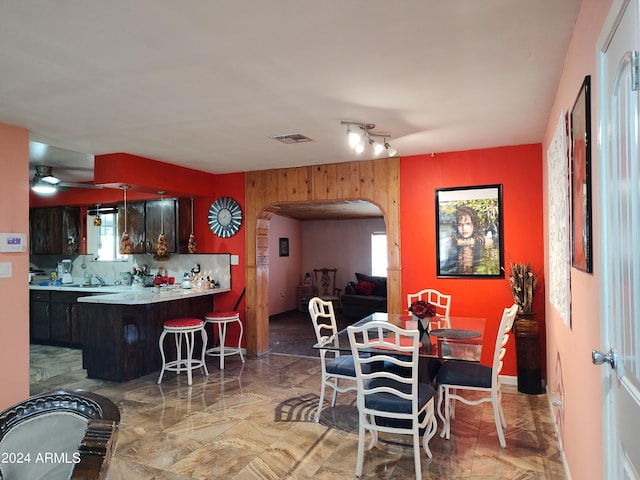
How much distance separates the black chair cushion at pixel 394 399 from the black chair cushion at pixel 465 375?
282 mm

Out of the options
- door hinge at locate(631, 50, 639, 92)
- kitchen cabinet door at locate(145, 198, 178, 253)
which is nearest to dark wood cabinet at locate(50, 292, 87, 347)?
kitchen cabinet door at locate(145, 198, 178, 253)

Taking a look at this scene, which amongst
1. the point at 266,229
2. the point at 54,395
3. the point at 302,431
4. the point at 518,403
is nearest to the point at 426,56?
the point at 54,395

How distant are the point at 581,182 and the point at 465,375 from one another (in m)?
1.72

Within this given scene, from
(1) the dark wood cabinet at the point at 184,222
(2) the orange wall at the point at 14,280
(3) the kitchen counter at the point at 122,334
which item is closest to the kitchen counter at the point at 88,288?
(1) the dark wood cabinet at the point at 184,222

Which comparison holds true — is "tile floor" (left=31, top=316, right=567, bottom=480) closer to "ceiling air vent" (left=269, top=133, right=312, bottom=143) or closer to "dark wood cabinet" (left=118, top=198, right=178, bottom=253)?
"dark wood cabinet" (left=118, top=198, right=178, bottom=253)

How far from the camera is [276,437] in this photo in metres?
3.17

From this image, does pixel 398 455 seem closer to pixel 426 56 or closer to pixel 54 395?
pixel 54 395

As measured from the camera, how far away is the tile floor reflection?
8.82 feet

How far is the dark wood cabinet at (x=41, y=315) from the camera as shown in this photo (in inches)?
248

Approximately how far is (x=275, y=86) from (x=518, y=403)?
11.2 feet

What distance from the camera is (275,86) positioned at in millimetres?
2771

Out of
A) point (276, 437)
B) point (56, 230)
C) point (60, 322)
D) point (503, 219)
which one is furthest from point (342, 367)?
point (56, 230)

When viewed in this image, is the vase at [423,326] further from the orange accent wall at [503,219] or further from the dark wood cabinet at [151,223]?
the dark wood cabinet at [151,223]

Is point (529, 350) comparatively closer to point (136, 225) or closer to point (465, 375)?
point (465, 375)
